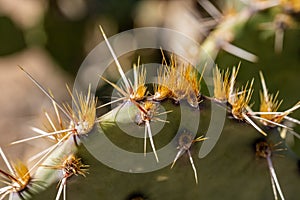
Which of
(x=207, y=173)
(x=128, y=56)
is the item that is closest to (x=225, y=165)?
(x=207, y=173)

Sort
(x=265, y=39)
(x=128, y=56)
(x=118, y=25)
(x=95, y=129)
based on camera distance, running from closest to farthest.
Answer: (x=95, y=129)
(x=265, y=39)
(x=128, y=56)
(x=118, y=25)

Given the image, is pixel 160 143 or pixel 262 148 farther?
pixel 262 148

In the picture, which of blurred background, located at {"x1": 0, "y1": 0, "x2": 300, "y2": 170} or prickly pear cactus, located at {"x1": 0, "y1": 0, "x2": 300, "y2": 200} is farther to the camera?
blurred background, located at {"x1": 0, "y1": 0, "x2": 300, "y2": 170}

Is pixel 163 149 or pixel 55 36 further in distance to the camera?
pixel 55 36

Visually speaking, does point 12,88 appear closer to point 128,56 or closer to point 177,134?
point 128,56

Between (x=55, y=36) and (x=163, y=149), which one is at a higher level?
(x=163, y=149)

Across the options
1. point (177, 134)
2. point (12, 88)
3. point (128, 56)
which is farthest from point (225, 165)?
point (12, 88)

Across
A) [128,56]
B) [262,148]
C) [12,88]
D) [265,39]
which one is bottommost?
[12,88]

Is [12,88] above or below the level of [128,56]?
below

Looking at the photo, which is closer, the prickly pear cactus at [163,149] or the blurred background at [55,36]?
the prickly pear cactus at [163,149]

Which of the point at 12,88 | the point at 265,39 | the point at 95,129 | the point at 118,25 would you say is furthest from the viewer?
the point at 12,88
